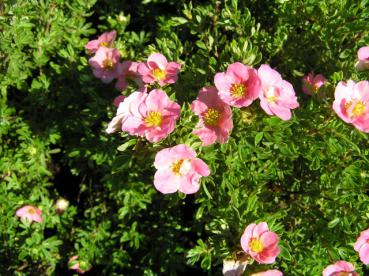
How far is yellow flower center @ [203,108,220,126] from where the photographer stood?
1883 millimetres

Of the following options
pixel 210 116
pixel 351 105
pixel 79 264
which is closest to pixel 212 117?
pixel 210 116

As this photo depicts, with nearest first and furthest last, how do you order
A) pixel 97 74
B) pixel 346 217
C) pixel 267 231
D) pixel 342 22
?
pixel 267 231, pixel 346 217, pixel 342 22, pixel 97 74

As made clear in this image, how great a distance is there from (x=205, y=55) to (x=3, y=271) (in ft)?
5.90

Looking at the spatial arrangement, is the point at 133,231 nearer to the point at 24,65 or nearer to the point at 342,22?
the point at 24,65

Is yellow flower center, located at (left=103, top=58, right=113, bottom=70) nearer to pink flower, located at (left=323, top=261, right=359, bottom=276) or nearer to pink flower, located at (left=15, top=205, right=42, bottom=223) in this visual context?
pink flower, located at (left=15, top=205, right=42, bottom=223)

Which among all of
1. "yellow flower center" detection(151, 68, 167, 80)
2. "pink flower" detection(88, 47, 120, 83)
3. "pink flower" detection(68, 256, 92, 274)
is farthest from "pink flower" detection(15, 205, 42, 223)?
"yellow flower center" detection(151, 68, 167, 80)

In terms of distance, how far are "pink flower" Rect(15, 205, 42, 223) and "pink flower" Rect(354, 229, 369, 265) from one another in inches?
71.9

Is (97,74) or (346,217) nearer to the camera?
(346,217)

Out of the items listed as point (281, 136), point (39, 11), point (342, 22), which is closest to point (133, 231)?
point (281, 136)

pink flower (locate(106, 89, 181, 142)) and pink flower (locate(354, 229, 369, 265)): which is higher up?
pink flower (locate(106, 89, 181, 142))

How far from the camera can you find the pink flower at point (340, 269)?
2.08m

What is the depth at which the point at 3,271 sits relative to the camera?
2.84 m

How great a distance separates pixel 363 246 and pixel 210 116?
91 cm

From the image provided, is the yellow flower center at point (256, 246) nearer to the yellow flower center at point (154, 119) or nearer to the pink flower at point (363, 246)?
the pink flower at point (363, 246)
